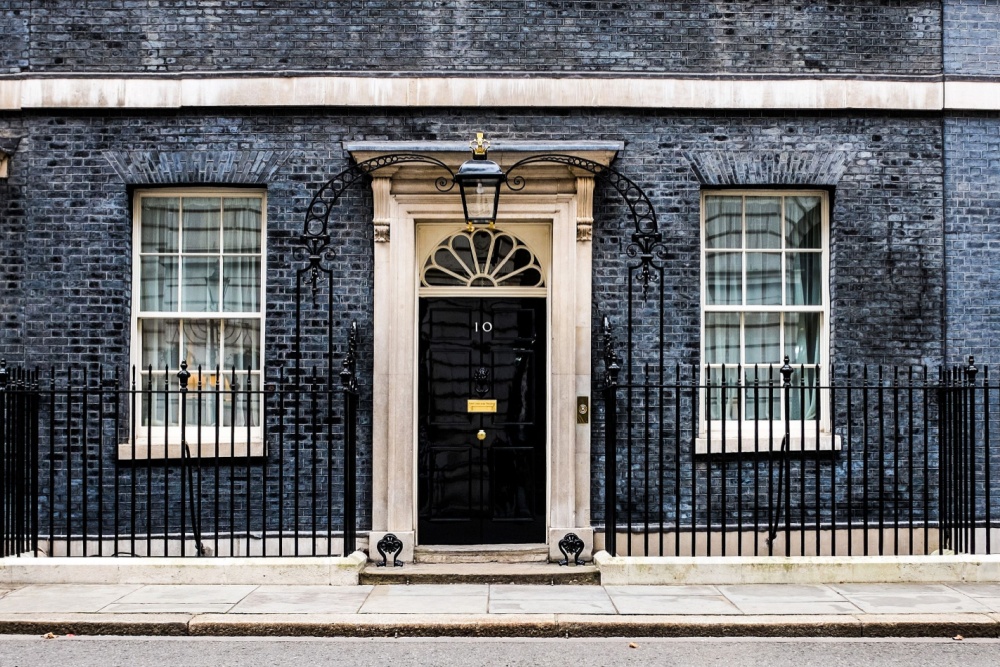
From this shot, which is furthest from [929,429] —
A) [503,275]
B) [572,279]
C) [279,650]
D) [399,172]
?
[279,650]

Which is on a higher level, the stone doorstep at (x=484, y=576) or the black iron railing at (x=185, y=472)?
the black iron railing at (x=185, y=472)

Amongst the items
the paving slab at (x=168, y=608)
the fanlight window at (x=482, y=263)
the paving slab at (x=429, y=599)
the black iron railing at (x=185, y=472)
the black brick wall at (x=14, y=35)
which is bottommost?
the paving slab at (x=429, y=599)

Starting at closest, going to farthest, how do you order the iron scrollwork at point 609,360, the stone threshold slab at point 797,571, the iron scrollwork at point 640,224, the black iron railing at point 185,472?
the stone threshold slab at point 797,571, the iron scrollwork at point 609,360, the black iron railing at point 185,472, the iron scrollwork at point 640,224

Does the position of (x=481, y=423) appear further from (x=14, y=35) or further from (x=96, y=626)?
(x=14, y=35)

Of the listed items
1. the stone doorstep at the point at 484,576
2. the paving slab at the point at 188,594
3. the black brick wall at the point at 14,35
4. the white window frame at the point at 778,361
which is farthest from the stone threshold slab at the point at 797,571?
the black brick wall at the point at 14,35

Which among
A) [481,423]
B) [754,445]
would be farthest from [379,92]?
[754,445]

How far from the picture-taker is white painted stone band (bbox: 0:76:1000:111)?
27.6ft

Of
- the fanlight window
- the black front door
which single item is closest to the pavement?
the black front door

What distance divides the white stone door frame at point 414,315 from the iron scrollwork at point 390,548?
11 centimetres

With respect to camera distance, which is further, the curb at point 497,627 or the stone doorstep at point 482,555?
the stone doorstep at point 482,555

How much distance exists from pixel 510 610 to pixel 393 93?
452cm

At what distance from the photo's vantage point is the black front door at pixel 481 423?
8500mm

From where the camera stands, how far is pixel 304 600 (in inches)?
275

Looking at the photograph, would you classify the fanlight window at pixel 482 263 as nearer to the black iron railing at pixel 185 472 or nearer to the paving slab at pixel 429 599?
the black iron railing at pixel 185 472
